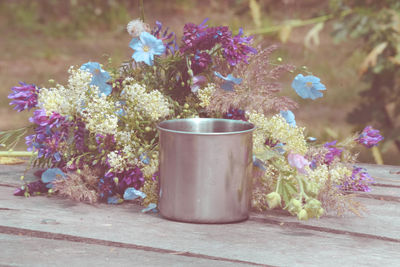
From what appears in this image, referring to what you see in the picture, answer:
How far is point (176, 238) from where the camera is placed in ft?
4.07

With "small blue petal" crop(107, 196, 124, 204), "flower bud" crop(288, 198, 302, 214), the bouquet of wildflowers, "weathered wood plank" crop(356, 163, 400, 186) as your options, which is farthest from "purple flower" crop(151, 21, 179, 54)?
"weathered wood plank" crop(356, 163, 400, 186)

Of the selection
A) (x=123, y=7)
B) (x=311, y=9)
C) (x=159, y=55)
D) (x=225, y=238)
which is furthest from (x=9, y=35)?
(x=225, y=238)

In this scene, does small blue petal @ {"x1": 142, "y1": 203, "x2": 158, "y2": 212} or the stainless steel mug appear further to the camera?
small blue petal @ {"x1": 142, "y1": 203, "x2": 158, "y2": 212}

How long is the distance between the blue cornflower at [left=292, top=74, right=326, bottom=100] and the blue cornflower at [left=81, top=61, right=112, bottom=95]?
17.6 inches

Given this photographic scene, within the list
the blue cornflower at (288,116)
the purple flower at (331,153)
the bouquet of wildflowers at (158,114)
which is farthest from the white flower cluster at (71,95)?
the purple flower at (331,153)

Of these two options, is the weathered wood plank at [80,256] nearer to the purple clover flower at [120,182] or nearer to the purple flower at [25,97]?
the purple clover flower at [120,182]

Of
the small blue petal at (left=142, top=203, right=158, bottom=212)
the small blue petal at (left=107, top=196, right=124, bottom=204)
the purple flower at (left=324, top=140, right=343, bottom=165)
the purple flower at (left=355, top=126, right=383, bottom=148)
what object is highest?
the purple flower at (left=355, top=126, right=383, bottom=148)

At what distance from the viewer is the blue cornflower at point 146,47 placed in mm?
1494

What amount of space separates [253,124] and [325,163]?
0.29m

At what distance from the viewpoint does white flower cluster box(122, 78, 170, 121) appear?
1.46m

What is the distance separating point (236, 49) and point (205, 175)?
0.34m

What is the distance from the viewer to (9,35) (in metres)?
6.02

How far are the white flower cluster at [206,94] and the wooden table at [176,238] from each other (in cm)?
28

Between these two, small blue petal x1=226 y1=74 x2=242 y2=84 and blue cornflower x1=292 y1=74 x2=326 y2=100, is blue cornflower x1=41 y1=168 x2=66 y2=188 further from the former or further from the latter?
blue cornflower x1=292 y1=74 x2=326 y2=100
